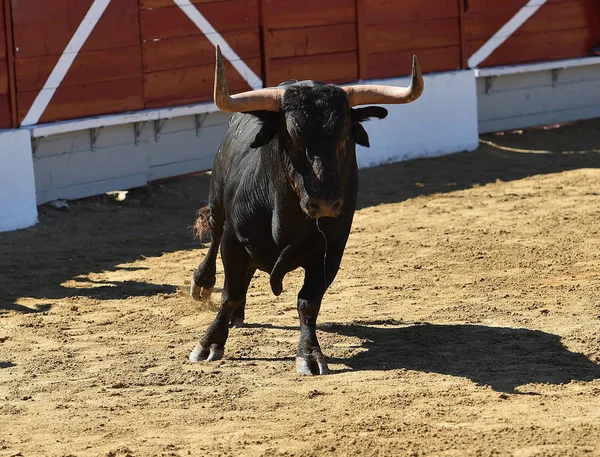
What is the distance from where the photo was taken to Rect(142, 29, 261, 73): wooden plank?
33.8ft

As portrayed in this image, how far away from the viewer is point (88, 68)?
32.2ft

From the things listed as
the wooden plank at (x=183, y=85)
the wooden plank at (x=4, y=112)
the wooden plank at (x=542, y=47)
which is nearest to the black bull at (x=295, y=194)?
the wooden plank at (x=4, y=112)

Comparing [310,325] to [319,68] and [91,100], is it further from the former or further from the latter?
[319,68]

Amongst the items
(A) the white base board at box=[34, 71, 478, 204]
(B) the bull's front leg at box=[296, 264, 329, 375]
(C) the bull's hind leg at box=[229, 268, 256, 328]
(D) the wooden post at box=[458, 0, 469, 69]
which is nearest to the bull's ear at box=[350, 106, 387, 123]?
(B) the bull's front leg at box=[296, 264, 329, 375]

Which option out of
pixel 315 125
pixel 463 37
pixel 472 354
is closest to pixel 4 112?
pixel 315 125

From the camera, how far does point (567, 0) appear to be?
43.8 ft

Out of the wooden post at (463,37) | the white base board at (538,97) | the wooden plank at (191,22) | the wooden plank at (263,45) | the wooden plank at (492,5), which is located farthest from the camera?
the white base board at (538,97)

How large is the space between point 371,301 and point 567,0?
774 cm

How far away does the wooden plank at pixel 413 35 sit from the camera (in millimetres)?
11773

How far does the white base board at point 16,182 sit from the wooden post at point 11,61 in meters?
0.20

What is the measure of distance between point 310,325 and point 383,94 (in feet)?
3.75

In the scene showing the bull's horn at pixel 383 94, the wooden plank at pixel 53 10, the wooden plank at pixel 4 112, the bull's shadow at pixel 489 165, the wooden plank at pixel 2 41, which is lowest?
the bull's shadow at pixel 489 165

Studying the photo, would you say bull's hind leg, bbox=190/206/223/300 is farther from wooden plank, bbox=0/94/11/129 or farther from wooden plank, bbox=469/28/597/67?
wooden plank, bbox=469/28/597/67

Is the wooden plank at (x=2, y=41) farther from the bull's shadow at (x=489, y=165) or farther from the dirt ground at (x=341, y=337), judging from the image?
the bull's shadow at (x=489, y=165)
